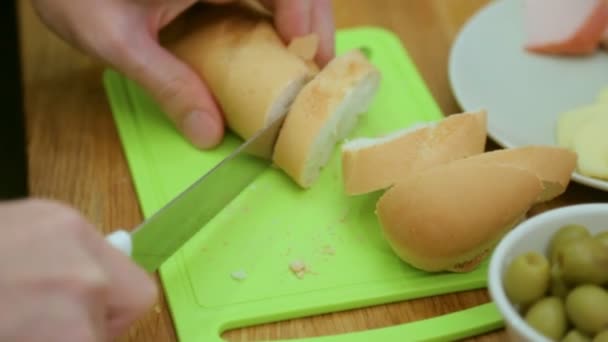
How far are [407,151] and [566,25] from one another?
558mm

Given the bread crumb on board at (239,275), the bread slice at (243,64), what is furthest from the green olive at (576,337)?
the bread slice at (243,64)

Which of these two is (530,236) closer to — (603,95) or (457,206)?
(457,206)

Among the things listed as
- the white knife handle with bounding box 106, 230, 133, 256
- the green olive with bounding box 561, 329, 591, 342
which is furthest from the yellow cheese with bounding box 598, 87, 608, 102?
the white knife handle with bounding box 106, 230, 133, 256

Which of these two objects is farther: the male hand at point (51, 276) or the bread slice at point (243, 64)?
the bread slice at point (243, 64)

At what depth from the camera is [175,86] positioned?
124 cm

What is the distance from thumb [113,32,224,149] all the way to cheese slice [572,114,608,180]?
21.1 inches

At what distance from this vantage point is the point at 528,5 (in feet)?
4.84

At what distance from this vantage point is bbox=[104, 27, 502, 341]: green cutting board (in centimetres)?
101

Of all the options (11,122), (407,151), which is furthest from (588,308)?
(11,122)

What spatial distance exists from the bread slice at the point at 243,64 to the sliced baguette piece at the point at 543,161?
13.4 inches

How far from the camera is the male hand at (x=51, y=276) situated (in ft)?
2.21

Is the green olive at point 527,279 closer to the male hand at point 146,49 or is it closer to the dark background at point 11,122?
the male hand at point 146,49

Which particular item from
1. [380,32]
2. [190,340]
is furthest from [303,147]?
[380,32]

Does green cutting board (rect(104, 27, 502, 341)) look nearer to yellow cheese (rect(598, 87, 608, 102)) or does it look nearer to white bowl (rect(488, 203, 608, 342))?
white bowl (rect(488, 203, 608, 342))
